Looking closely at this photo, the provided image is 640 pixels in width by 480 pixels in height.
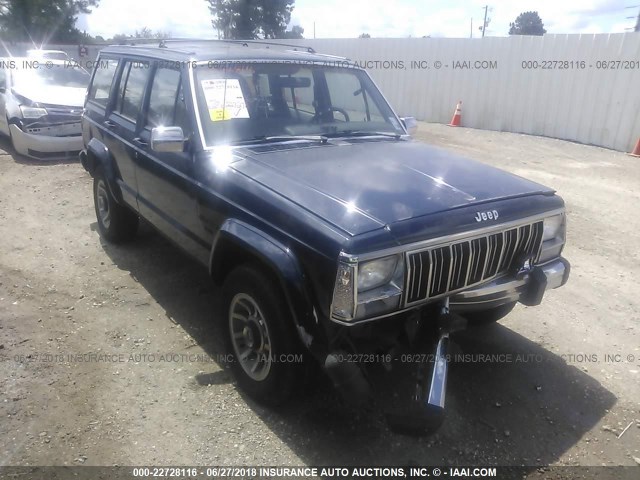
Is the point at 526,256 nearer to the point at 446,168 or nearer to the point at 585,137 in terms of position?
the point at 446,168

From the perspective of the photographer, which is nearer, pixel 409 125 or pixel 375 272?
pixel 375 272

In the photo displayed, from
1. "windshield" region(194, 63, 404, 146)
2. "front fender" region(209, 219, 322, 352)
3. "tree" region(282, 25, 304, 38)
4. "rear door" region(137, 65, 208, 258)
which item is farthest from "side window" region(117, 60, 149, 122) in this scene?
"tree" region(282, 25, 304, 38)

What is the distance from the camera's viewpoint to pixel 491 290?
9.20 feet

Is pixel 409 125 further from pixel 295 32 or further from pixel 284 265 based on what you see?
pixel 295 32

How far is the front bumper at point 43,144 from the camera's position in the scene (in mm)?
8531

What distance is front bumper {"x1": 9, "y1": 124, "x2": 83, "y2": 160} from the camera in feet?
28.0

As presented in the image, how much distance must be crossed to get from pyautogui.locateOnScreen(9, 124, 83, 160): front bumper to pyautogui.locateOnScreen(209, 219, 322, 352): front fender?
701cm

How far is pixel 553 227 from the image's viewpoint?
10.3 ft

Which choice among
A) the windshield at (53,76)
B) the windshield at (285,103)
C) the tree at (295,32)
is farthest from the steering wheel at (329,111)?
the tree at (295,32)

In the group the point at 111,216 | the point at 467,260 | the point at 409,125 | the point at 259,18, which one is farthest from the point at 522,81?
the point at 259,18

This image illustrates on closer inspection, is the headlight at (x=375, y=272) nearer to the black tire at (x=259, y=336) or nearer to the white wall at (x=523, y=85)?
the black tire at (x=259, y=336)

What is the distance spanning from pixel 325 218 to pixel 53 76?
9.56 metres

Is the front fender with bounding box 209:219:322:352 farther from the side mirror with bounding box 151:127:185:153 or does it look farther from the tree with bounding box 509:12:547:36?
the tree with bounding box 509:12:547:36

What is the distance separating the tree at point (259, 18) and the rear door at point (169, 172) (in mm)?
18165
